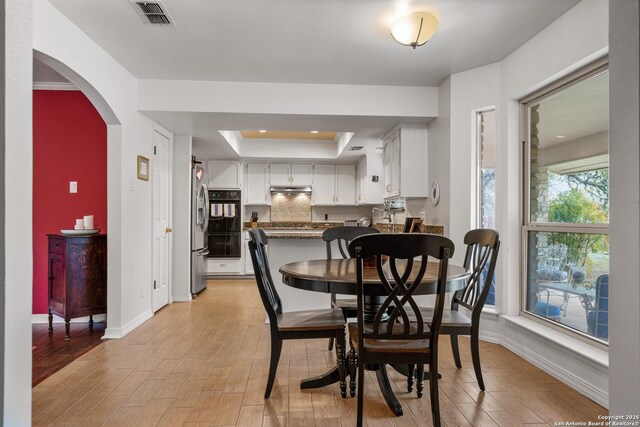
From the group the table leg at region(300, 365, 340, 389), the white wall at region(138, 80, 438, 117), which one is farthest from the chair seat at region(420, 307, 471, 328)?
the white wall at region(138, 80, 438, 117)

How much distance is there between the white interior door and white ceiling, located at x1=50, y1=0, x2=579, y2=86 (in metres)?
1.03

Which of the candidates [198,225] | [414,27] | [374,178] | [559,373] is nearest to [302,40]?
[414,27]

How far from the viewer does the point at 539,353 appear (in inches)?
111

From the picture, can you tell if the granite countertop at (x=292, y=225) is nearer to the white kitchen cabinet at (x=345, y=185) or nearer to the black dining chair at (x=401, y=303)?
the white kitchen cabinet at (x=345, y=185)

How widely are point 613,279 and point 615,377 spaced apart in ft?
1.03

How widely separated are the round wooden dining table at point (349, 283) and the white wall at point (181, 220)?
3.06 m

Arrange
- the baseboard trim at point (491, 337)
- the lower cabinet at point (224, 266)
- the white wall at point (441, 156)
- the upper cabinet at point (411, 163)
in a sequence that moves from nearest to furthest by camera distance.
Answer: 1. the baseboard trim at point (491, 337)
2. the white wall at point (441, 156)
3. the upper cabinet at point (411, 163)
4. the lower cabinet at point (224, 266)

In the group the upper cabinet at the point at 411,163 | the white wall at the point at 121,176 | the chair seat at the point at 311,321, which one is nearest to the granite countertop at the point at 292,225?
the upper cabinet at the point at 411,163

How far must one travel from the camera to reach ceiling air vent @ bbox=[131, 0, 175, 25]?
2.52 m

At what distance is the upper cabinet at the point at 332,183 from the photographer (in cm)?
739

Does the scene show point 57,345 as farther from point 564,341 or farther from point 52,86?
point 564,341

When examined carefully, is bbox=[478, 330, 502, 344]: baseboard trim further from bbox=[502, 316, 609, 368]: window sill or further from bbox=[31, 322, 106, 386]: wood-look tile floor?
bbox=[31, 322, 106, 386]: wood-look tile floor

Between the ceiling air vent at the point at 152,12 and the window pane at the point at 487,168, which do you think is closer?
the ceiling air vent at the point at 152,12

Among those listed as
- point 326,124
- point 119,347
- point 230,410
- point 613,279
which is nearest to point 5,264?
point 230,410
